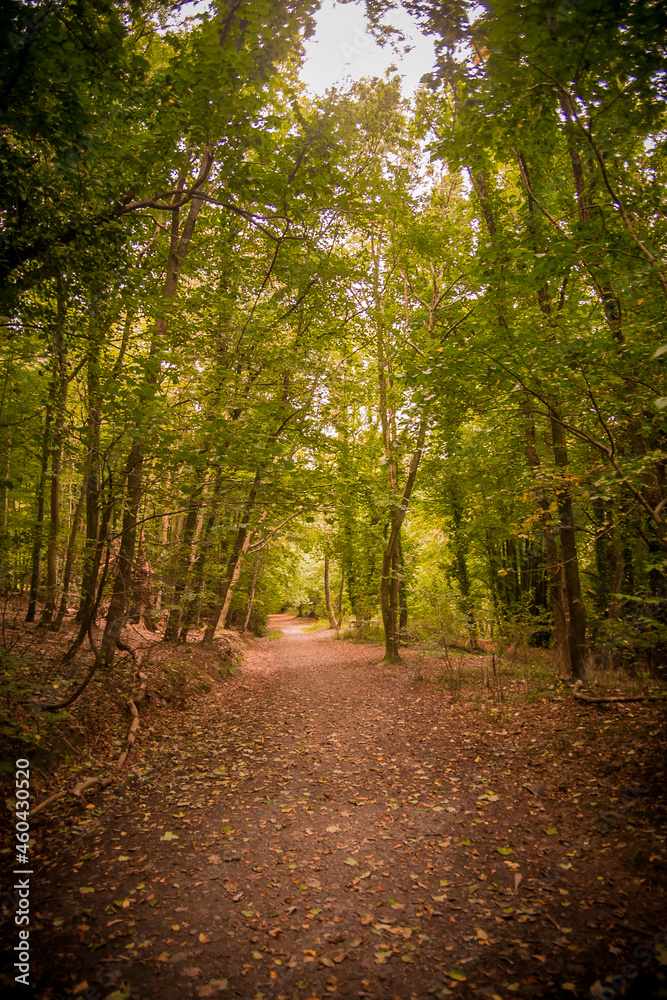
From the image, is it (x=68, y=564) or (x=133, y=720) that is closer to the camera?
(x=133, y=720)

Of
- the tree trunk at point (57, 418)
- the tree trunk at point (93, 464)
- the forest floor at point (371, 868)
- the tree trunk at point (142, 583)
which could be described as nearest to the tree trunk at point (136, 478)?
the tree trunk at point (142, 583)

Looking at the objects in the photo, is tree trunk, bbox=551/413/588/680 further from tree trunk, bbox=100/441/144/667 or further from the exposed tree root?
the exposed tree root

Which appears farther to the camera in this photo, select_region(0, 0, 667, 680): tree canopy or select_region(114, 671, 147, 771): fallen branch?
select_region(114, 671, 147, 771): fallen branch

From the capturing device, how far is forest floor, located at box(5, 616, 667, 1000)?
9.31 feet

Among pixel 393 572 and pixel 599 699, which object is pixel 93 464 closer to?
pixel 599 699

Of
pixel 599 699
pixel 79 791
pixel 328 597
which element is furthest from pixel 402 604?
pixel 79 791

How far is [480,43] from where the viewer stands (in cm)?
431

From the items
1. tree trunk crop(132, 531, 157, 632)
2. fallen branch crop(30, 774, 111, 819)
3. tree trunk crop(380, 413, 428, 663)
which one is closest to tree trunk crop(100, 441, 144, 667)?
tree trunk crop(132, 531, 157, 632)

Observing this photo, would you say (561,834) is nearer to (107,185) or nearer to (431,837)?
(431,837)

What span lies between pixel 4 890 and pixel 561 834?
4.94 metres

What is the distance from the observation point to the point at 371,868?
13.3ft

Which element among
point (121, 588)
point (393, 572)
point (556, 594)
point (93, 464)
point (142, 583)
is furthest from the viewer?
point (393, 572)

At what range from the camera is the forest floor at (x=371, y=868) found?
2.84m

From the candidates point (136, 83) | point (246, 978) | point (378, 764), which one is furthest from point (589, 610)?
point (136, 83)
